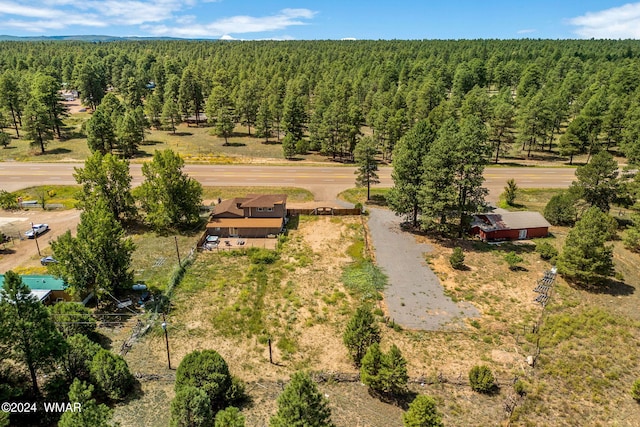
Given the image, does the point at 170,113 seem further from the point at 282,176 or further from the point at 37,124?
the point at 282,176

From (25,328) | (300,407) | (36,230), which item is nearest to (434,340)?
(300,407)

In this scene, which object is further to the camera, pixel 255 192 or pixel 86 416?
pixel 255 192

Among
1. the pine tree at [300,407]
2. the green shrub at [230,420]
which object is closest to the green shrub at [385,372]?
the pine tree at [300,407]

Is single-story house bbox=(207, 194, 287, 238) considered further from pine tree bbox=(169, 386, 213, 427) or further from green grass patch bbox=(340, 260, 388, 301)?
pine tree bbox=(169, 386, 213, 427)

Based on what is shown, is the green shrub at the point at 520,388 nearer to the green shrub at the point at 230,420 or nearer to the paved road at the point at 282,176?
the green shrub at the point at 230,420

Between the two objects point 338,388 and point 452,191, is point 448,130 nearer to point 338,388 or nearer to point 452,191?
point 452,191


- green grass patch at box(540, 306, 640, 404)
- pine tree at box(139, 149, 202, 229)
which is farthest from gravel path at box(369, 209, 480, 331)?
pine tree at box(139, 149, 202, 229)
